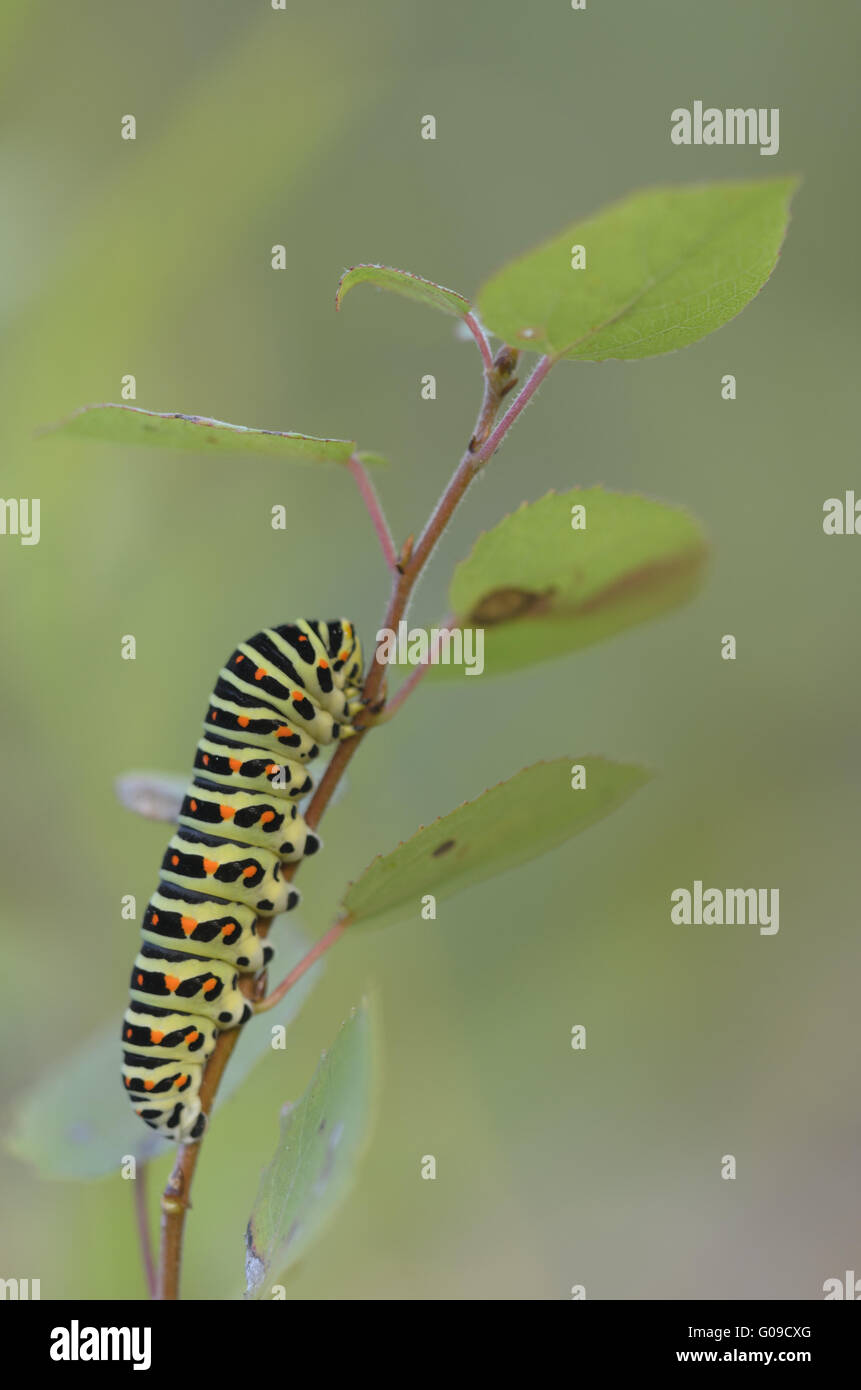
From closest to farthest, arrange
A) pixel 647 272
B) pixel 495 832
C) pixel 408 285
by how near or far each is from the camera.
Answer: pixel 647 272 < pixel 408 285 < pixel 495 832

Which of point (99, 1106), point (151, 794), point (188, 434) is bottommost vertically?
point (99, 1106)

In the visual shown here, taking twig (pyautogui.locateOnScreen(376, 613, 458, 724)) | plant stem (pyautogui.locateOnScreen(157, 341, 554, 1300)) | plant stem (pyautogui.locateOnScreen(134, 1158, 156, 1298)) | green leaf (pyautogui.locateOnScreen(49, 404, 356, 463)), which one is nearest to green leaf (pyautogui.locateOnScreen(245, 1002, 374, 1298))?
plant stem (pyautogui.locateOnScreen(157, 341, 554, 1300))

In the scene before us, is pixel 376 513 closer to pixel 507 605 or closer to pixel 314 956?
pixel 507 605

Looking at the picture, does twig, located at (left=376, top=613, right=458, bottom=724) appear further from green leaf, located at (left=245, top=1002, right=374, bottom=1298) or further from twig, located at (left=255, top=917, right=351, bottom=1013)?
green leaf, located at (left=245, top=1002, right=374, bottom=1298)

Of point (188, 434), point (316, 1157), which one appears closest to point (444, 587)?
point (188, 434)
